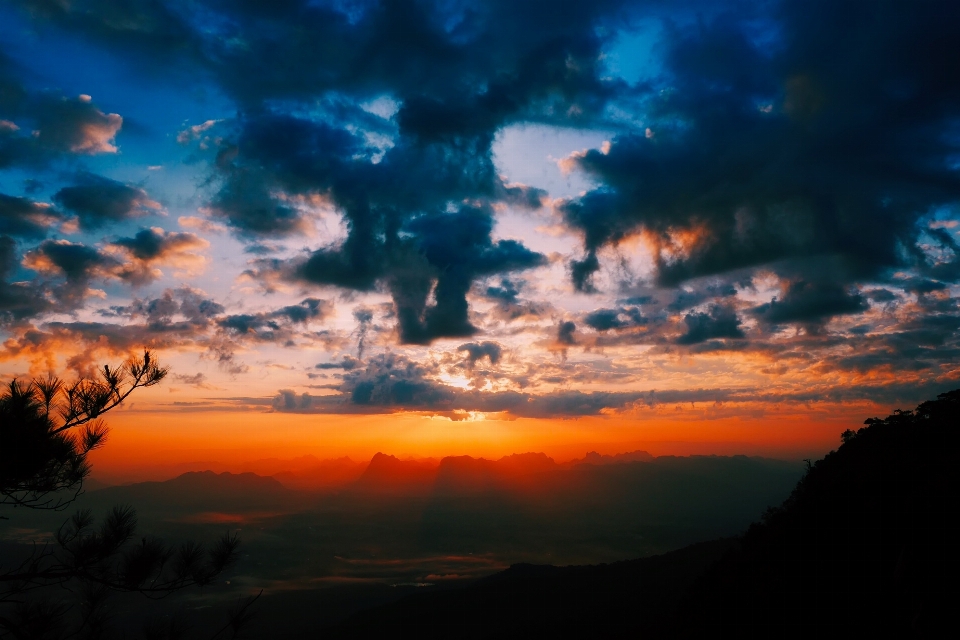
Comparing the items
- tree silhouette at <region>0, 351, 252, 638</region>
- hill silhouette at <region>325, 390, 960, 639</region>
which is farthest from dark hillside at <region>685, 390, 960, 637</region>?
tree silhouette at <region>0, 351, 252, 638</region>

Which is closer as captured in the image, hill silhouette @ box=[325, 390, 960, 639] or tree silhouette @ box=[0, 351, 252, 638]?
tree silhouette @ box=[0, 351, 252, 638]

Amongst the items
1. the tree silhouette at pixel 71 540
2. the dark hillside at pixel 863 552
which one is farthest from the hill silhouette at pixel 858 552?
the tree silhouette at pixel 71 540

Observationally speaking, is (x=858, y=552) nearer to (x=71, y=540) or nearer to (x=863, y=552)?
(x=863, y=552)

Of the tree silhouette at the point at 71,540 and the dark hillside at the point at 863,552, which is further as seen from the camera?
the dark hillside at the point at 863,552

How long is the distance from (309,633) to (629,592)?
3433 inches

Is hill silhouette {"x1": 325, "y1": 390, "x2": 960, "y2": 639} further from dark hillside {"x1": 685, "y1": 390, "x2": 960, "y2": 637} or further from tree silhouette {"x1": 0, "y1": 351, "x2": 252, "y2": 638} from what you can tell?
tree silhouette {"x1": 0, "y1": 351, "x2": 252, "y2": 638}

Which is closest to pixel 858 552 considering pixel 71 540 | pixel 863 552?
pixel 863 552

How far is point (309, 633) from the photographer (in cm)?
12250

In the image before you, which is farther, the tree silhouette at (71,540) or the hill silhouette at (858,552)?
the hill silhouette at (858,552)

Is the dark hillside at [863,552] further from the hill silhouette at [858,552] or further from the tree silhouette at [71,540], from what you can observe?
the tree silhouette at [71,540]

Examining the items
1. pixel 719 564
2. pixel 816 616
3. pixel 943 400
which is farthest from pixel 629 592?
pixel 816 616

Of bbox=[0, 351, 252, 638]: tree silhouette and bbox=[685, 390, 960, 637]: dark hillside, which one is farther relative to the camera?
bbox=[685, 390, 960, 637]: dark hillside

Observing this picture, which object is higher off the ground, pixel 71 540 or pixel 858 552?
pixel 71 540

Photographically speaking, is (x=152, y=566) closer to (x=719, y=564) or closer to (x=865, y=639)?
(x=865, y=639)
